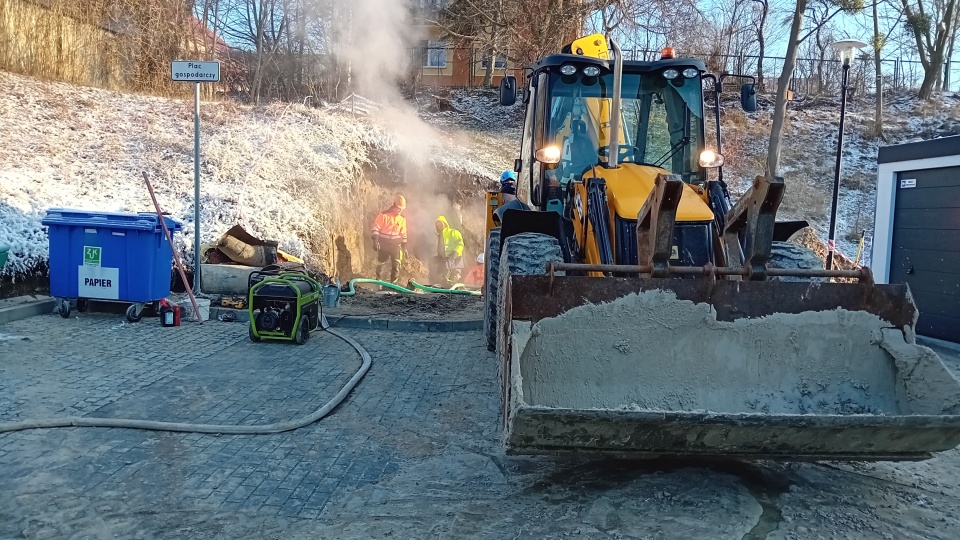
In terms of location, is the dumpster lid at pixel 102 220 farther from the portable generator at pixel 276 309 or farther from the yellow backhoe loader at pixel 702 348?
the yellow backhoe loader at pixel 702 348

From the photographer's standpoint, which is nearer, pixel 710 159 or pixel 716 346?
pixel 716 346

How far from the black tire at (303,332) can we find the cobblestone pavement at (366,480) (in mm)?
1753

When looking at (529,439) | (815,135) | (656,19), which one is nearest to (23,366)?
(529,439)

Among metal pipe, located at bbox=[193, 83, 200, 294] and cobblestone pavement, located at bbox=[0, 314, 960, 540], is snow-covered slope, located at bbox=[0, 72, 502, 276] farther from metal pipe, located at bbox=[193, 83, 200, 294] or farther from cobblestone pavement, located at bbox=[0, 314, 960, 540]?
cobblestone pavement, located at bbox=[0, 314, 960, 540]

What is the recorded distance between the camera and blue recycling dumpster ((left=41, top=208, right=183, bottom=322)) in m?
8.89

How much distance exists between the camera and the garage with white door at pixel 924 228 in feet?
31.7

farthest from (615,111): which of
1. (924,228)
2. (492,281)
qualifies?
(924,228)

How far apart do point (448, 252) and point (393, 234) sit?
4.30ft

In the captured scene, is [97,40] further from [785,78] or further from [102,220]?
[785,78]

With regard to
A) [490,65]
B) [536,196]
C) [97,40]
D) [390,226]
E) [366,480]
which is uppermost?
[490,65]

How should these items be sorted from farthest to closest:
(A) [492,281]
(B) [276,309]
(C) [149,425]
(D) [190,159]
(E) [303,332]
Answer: (D) [190,159] → (E) [303,332] → (B) [276,309] → (A) [492,281] → (C) [149,425]

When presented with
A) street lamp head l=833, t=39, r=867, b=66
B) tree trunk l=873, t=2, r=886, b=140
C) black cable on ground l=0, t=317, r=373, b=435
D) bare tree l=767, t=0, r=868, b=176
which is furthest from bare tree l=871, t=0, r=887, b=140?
black cable on ground l=0, t=317, r=373, b=435

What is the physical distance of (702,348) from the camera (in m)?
4.43

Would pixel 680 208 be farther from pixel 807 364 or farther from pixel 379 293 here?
pixel 379 293
